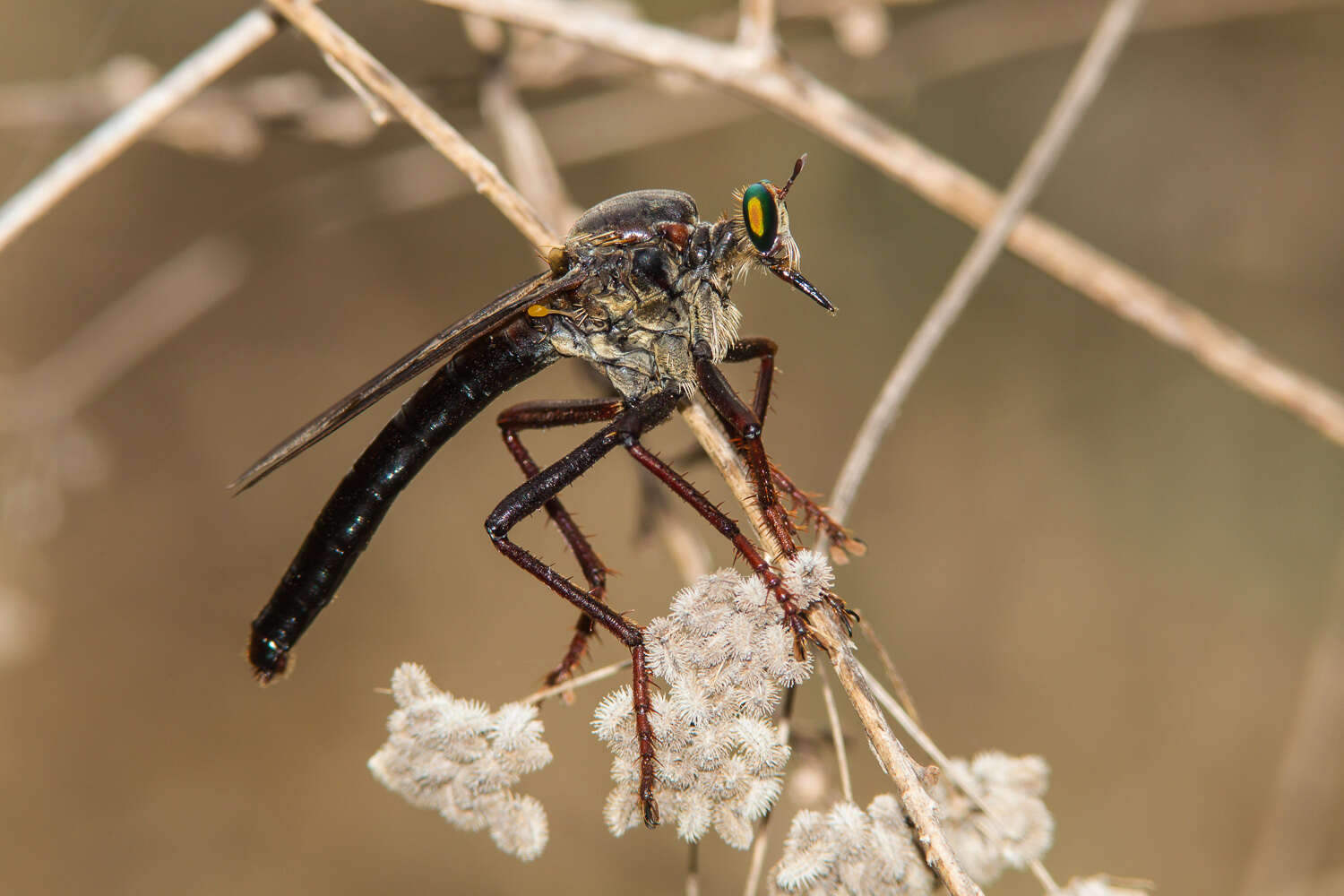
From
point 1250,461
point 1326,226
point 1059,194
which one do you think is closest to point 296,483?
point 1059,194

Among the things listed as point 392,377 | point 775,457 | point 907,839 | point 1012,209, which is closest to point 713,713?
point 907,839

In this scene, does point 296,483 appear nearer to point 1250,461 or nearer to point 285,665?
point 285,665

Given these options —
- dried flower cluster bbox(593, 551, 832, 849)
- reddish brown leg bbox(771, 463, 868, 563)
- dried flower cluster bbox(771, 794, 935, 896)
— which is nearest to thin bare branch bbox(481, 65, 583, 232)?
reddish brown leg bbox(771, 463, 868, 563)

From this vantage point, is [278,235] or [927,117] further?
[927,117]

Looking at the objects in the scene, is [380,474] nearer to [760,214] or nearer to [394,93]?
[394,93]

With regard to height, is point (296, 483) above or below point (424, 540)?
above

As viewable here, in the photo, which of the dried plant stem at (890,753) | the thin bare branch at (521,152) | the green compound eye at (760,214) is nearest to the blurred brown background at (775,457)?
the thin bare branch at (521,152)
